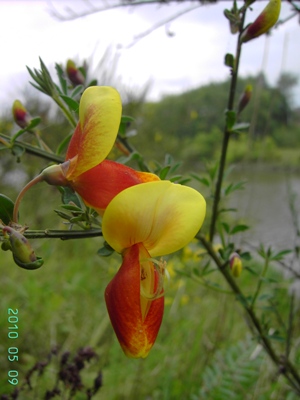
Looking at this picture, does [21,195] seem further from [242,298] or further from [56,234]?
[242,298]

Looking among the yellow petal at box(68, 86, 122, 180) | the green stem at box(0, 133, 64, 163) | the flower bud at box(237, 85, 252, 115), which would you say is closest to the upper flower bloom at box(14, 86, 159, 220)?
the yellow petal at box(68, 86, 122, 180)

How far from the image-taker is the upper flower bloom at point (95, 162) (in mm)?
279

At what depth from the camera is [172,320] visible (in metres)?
1.70

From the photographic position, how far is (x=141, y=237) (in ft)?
Result: 0.99

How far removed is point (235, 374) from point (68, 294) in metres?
0.92

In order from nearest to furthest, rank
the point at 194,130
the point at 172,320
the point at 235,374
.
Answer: the point at 235,374
the point at 172,320
the point at 194,130

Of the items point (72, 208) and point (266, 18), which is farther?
point (266, 18)

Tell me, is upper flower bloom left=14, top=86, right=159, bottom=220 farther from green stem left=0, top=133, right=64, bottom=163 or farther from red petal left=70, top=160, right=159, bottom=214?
green stem left=0, top=133, right=64, bottom=163

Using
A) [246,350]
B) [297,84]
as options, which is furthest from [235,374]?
[297,84]

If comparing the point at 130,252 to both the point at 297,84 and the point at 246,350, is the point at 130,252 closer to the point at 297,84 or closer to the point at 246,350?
the point at 246,350

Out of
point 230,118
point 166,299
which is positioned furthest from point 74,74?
point 166,299

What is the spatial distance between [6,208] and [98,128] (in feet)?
0.29

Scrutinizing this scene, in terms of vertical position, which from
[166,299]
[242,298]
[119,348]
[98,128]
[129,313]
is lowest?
[166,299]

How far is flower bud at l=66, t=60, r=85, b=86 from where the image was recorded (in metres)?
0.49
